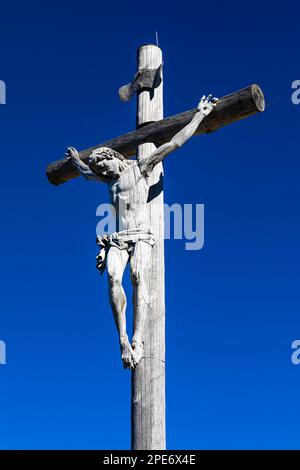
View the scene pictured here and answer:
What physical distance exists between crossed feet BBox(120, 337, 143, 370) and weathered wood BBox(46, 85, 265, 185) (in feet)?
6.85

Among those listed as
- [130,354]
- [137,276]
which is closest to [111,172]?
[137,276]

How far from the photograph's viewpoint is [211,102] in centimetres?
809

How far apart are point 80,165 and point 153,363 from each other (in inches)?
87.7

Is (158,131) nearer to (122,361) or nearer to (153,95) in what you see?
(153,95)

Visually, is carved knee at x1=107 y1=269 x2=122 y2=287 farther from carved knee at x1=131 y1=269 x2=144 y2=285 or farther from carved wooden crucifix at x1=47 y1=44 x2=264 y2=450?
carved knee at x1=131 y1=269 x2=144 y2=285

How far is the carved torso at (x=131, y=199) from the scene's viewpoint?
766 cm

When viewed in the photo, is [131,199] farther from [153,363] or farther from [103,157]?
[153,363]

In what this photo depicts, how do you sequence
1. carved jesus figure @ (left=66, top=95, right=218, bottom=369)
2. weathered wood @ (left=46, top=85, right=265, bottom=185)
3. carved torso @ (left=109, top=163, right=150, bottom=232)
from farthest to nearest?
weathered wood @ (left=46, top=85, right=265, bottom=185), carved torso @ (left=109, top=163, right=150, bottom=232), carved jesus figure @ (left=66, top=95, right=218, bottom=369)

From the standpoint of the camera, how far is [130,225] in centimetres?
764

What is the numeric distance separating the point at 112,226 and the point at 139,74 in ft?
5.67

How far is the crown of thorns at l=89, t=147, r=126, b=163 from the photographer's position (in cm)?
801

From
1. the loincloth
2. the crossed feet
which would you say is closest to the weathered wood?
the loincloth

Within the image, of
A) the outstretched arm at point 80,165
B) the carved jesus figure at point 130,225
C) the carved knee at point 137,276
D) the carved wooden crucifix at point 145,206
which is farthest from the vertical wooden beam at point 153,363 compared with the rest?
the outstretched arm at point 80,165
